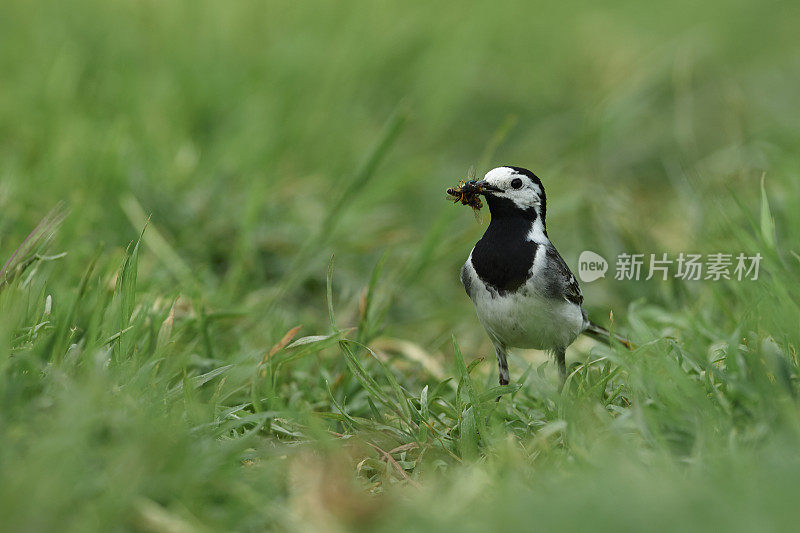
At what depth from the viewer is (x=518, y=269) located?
2.66 m

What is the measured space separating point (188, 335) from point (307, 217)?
1.39m

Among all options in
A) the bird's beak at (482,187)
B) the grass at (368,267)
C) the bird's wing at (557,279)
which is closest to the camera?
the grass at (368,267)

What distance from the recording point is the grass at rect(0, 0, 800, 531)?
2031 mm

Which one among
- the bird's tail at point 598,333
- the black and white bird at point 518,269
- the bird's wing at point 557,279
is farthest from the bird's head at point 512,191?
the bird's tail at point 598,333

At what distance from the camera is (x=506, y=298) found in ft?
8.76

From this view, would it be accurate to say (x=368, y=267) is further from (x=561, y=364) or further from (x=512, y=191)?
(x=512, y=191)

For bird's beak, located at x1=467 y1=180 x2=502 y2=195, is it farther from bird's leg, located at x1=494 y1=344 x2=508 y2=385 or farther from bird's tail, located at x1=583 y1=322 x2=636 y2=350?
bird's tail, located at x1=583 y1=322 x2=636 y2=350

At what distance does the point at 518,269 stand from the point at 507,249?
0.24ft

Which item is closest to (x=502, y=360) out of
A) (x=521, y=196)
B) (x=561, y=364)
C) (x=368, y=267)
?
(x=561, y=364)

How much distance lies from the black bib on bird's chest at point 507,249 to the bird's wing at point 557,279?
6cm

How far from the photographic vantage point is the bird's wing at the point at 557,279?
2682 mm

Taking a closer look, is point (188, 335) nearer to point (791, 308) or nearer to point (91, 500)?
point (91, 500)

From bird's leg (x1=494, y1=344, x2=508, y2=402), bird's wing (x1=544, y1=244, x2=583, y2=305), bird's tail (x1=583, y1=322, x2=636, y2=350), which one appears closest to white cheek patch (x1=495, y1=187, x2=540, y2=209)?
bird's wing (x1=544, y1=244, x2=583, y2=305)

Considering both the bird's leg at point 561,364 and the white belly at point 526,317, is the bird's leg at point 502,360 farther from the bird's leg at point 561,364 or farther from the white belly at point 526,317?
the bird's leg at point 561,364
